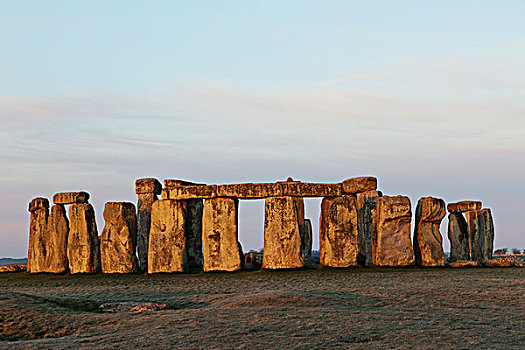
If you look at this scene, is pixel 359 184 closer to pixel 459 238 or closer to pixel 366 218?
pixel 366 218

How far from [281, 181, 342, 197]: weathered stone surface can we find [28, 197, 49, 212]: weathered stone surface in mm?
7842

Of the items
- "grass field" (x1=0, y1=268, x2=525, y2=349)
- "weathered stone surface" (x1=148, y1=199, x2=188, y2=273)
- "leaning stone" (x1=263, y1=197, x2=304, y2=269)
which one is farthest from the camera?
"weathered stone surface" (x1=148, y1=199, x2=188, y2=273)

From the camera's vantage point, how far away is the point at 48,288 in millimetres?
17109

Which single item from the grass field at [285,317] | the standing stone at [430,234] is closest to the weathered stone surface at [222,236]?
the grass field at [285,317]

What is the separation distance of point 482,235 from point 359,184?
5866mm

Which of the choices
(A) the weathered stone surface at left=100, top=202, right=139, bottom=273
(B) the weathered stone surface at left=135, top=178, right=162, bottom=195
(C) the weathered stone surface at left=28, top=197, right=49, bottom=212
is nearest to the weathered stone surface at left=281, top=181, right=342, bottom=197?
(A) the weathered stone surface at left=100, top=202, right=139, bottom=273

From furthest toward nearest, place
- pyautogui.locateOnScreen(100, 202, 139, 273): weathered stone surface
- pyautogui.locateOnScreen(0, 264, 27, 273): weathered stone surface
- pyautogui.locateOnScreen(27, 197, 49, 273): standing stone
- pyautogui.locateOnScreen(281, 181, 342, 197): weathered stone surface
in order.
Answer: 1. pyautogui.locateOnScreen(0, 264, 27, 273): weathered stone surface
2. pyautogui.locateOnScreen(27, 197, 49, 273): standing stone
3. pyautogui.locateOnScreen(100, 202, 139, 273): weathered stone surface
4. pyautogui.locateOnScreen(281, 181, 342, 197): weathered stone surface

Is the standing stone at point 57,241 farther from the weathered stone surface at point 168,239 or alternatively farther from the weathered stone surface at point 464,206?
the weathered stone surface at point 464,206

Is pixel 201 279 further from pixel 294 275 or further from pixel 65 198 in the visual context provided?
pixel 65 198

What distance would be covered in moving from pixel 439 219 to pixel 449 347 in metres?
11.7

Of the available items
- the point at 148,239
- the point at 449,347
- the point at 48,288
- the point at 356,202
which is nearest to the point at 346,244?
the point at 356,202

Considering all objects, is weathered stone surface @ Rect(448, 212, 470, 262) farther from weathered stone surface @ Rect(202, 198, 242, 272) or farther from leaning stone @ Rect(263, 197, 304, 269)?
weathered stone surface @ Rect(202, 198, 242, 272)

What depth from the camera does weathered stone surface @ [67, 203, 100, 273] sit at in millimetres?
20469

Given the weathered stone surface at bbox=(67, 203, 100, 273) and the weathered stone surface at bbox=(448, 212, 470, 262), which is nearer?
the weathered stone surface at bbox=(67, 203, 100, 273)
